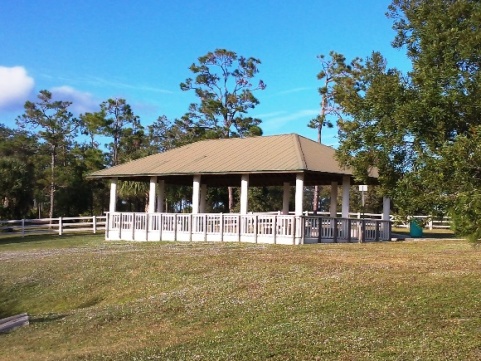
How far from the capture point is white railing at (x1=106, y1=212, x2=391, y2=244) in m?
21.9

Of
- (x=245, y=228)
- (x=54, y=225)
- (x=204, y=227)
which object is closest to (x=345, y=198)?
(x=245, y=228)

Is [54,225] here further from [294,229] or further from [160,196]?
[294,229]

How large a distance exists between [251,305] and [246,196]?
13541 mm

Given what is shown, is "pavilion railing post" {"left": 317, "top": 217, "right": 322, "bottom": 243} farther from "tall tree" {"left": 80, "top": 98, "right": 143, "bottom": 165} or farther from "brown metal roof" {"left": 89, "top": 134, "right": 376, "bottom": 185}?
"tall tree" {"left": 80, "top": 98, "right": 143, "bottom": 165}

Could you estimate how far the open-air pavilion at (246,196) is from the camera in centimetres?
2227

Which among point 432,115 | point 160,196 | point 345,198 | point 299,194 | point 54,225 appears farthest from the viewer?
point 54,225

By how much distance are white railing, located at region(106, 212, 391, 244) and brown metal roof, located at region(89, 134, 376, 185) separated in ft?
6.00

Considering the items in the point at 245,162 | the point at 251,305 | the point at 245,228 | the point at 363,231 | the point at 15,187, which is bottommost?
the point at 251,305

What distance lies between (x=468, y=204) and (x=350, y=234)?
16.1 meters

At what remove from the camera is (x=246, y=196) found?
79.9ft

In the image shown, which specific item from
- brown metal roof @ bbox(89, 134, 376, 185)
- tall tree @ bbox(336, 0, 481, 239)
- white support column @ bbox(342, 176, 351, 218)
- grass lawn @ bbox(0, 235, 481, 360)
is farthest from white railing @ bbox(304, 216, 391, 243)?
tall tree @ bbox(336, 0, 481, 239)

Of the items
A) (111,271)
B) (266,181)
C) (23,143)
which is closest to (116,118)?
(23,143)

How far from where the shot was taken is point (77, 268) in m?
17.4

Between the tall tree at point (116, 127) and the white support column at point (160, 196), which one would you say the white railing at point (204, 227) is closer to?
the white support column at point (160, 196)
